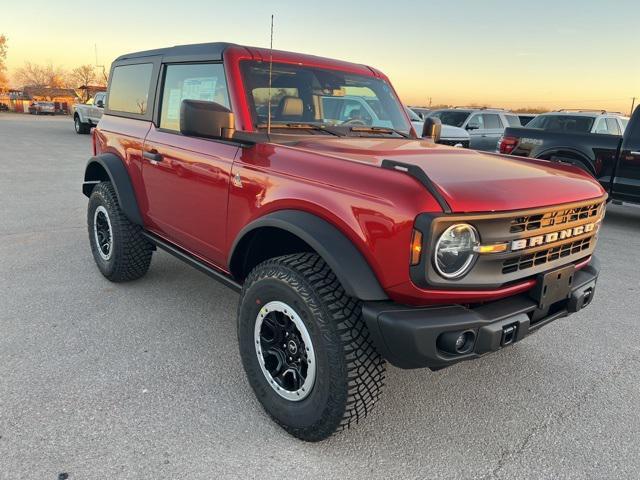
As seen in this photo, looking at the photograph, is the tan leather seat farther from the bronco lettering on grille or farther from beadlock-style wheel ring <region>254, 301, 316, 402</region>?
the bronco lettering on grille

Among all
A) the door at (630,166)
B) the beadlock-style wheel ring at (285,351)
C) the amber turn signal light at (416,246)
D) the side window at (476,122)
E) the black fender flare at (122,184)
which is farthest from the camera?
the side window at (476,122)

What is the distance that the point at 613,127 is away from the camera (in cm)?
1098

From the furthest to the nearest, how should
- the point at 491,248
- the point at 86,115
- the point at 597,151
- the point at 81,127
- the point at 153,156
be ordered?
the point at 81,127 → the point at 86,115 → the point at 597,151 → the point at 153,156 → the point at 491,248

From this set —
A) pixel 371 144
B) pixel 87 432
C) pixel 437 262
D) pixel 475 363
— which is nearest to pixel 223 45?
pixel 371 144

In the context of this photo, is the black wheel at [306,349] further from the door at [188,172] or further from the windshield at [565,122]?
the windshield at [565,122]

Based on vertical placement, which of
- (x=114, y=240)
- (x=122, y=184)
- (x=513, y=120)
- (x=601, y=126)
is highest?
(x=513, y=120)

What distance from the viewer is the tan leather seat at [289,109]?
309 cm

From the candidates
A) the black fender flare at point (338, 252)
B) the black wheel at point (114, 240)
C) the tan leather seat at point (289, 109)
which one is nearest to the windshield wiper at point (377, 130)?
the tan leather seat at point (289, 109)

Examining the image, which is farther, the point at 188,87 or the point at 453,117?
the point at 453,117

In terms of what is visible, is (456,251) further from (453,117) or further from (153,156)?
(453,117)

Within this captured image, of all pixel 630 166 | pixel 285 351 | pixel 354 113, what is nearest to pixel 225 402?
pixel 285 351

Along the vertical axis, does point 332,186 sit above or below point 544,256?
above

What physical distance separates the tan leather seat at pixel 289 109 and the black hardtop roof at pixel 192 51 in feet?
1.60

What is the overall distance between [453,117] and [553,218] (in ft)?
45.2
